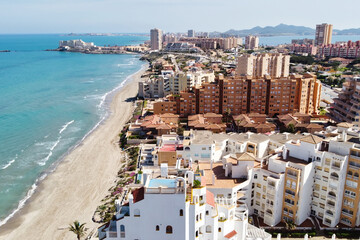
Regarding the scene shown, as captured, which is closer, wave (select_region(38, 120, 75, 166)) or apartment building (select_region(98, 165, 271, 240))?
apartment building (select_region(98, 165, 271, 240))

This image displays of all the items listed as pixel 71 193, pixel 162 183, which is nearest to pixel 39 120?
pixel 71 193

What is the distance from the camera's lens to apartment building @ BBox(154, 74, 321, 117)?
67812 millimetres

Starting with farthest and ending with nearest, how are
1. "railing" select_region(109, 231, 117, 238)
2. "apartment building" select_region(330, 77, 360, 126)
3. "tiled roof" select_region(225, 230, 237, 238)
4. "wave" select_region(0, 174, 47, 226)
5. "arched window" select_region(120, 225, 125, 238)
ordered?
"apartment building" select_region(330, 77, 360, 126) < "wave" select_region(0, 174, 47, 226) < "tiled roof" select_region(225, 230, 237, 238) < "railing" select_region(109, 231, 117, 238) < "arched window" select_region(120, 225, 125, 238)

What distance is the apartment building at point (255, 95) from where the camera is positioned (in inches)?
2670

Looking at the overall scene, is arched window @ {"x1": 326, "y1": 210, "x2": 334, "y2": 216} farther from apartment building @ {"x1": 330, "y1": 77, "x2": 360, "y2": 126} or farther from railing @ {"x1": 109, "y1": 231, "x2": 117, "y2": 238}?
apartment building @ {"x1": 330, "y1": 77, "x2": 360, "y2": 126}

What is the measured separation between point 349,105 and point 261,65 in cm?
5154

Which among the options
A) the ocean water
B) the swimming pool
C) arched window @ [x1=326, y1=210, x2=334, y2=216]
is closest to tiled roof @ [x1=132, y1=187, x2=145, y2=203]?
the swimming pool

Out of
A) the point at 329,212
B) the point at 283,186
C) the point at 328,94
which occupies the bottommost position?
the point at 329,212

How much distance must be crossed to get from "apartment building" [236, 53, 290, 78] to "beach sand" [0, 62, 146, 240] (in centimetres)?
5853

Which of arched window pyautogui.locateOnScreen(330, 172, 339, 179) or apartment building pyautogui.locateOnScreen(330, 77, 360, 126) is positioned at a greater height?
apartment building pyautogui.locateOnScreen(330, 77, 360, 126)

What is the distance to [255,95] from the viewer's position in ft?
225

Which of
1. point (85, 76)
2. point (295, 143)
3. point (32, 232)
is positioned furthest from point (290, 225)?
point (85, 76)

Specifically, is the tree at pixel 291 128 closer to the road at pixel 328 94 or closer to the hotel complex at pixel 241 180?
the hotel complex at pixel 241 180

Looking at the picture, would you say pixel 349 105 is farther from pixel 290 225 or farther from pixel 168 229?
pixel 168 229
